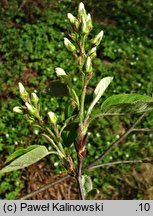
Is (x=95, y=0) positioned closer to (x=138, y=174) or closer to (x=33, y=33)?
(x=33, y=33)

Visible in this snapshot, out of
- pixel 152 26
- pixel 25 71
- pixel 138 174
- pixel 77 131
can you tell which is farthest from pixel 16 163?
pixel 152 26

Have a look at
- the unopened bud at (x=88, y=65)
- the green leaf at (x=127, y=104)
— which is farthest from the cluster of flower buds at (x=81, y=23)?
the green leaf at (x=127, y=104)

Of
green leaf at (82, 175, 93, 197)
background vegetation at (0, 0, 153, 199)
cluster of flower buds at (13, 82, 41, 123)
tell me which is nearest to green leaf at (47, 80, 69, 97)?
cluster of flower buds at (13, 82, 41, 123)

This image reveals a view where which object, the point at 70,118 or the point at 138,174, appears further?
the point at 138,174

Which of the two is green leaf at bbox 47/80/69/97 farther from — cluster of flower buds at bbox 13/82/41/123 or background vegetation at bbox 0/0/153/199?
background vegetation at bbox 0/0/153/199

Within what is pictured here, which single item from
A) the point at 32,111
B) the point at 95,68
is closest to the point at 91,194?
the point at 32,111
